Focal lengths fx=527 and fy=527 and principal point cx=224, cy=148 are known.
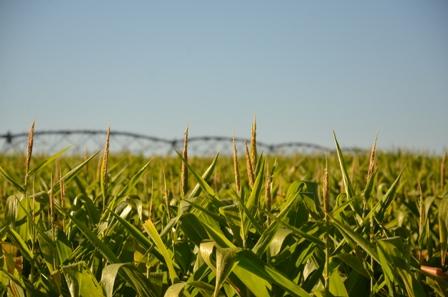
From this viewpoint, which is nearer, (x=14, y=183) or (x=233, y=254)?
(x=233, y=254)

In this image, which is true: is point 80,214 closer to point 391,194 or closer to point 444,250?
point 391,194

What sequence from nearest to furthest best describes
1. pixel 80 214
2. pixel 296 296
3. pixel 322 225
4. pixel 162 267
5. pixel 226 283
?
pixel 296 296 < pixel 226 283 < pixel 322 225 < pixel 162 267 < pixel 80 214

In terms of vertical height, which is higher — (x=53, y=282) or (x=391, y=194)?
(x=391, y=194)

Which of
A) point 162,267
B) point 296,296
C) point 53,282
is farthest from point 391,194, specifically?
point 53,282

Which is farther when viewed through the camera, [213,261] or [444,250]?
Answer: [444,250]

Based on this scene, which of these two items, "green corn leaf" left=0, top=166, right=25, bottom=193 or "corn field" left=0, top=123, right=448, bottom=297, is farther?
"green corn leaf" left=0, top=166, right=25, bottom=193

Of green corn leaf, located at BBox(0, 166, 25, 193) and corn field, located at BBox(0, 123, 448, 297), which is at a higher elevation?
green corn leaf, located at BBox(0, 166, 25, 193)

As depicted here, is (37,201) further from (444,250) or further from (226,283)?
(444,250)

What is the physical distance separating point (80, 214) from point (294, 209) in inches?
26.5

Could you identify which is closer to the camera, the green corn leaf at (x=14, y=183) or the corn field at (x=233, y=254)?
the corn field at (x=233, y=254)

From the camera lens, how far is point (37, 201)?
5.33ft

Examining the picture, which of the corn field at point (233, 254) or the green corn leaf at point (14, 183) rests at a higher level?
the green corn leaf at point (14, 183)

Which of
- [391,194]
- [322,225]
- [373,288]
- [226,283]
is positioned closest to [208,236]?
[226,283]

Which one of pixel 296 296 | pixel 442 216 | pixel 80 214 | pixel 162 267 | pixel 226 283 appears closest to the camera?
pixel 296 296
